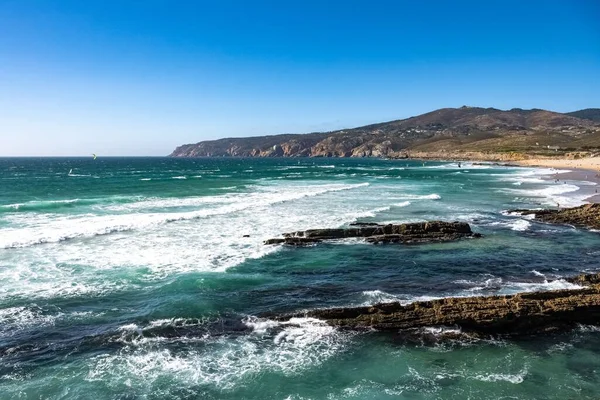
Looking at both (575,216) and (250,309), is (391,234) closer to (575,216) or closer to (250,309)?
(250,309)

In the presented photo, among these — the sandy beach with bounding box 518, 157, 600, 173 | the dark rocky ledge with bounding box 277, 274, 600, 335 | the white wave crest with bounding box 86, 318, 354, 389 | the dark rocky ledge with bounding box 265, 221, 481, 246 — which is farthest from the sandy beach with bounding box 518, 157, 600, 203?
the white wave crest with bounding box 86, 318, 354, 389

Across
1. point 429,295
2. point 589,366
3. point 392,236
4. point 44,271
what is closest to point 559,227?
point 392,236

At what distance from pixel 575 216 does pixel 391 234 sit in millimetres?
16719

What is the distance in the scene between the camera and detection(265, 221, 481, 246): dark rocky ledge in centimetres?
2755

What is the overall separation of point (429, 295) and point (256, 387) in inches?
360

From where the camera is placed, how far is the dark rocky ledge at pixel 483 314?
1454cm

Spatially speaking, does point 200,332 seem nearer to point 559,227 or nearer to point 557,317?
point 557,317

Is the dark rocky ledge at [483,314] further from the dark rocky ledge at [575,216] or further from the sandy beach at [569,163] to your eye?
the sandy beach at [569,163]

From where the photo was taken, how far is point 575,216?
113 ft

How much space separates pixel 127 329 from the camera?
1497 cm

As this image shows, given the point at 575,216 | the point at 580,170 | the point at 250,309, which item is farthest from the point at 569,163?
the point at 250,309

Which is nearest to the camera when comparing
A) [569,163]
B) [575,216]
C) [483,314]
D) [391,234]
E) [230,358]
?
[230,358]

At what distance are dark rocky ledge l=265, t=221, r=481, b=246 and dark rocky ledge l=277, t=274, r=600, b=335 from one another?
38.5 ft

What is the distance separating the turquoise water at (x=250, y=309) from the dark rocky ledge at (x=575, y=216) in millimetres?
2118
